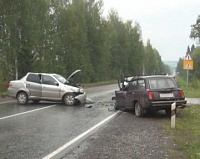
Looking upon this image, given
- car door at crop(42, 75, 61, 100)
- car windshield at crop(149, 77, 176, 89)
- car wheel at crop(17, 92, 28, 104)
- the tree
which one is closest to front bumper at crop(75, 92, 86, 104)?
car door at crop(42, 75, 61, 100)

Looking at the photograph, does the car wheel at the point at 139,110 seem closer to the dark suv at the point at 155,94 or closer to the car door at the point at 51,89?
the dark suv at the point at 155,94

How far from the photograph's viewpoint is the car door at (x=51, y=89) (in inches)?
674

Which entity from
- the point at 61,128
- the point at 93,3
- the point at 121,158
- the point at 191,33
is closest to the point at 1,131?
the point at 61,128

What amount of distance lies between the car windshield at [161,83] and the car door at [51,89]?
6.42 m

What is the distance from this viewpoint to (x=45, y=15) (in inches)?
1329

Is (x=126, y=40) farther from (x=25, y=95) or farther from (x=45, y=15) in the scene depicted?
(x=25, y=95)

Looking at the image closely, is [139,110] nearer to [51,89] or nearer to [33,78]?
[51,89]

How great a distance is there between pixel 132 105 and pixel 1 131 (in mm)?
5870

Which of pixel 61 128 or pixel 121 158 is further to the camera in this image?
pixel 61 128

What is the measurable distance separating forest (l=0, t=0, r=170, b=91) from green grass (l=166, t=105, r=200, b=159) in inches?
725

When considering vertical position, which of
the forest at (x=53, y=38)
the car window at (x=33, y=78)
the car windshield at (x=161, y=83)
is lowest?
the car windshield at (x=161, y=83)

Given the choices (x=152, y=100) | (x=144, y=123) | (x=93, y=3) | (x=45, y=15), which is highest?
(x=93, y=3)

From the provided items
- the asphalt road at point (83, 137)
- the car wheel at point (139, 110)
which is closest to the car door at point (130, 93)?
the car wheel at point (139, 110)

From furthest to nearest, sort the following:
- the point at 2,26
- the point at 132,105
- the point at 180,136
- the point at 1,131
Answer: the point at 2,26 → the point at 132,105 → the point at 1,131 → the point at 180,136
